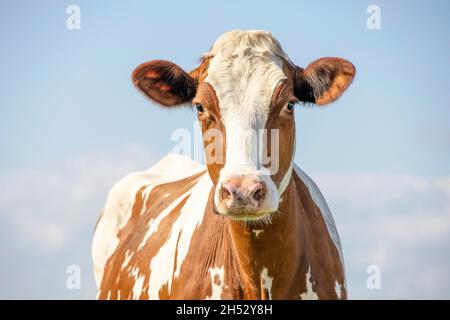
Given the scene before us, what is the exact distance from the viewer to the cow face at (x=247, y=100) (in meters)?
6.36

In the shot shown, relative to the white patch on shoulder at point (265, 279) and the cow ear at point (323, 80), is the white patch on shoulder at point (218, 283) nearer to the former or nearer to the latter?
the white patch on shoulder at point (265, 279)

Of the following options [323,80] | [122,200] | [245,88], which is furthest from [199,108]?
[122,200]

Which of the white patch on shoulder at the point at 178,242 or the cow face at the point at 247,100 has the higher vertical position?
the cow face at the point at 247,100

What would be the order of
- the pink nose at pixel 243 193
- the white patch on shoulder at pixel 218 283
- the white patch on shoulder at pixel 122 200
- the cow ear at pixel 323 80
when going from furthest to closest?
1. the white patch on shoulder at pixel 122 200
2. the cow ear at pixel 323 80
3. the white patch on shoulder at pixel 218 283
4. the pink nose at pixel 243 193

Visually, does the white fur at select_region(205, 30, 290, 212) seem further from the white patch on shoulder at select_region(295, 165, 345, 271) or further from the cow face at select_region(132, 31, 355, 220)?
the white patch on shoulder at select_region(295, 165, 345, 271)

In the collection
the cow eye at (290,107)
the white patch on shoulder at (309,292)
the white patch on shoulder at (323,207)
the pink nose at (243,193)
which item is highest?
the cow eye at (290,107)

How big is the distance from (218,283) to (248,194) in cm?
138

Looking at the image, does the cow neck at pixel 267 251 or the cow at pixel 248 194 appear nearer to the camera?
the cow at pixel 248 194

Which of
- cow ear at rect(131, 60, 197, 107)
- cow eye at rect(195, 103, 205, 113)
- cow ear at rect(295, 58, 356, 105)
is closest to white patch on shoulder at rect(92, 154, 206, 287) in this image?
cow ear at rect(131, 60, 197, 107)

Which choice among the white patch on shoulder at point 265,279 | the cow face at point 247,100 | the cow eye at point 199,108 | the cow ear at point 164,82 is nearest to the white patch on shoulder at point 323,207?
the cow face at point 247,100

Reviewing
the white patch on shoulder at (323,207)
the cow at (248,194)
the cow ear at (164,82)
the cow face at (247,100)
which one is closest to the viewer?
the cow face at (247,100)

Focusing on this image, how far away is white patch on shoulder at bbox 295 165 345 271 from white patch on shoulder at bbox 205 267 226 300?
1233 millimetres
